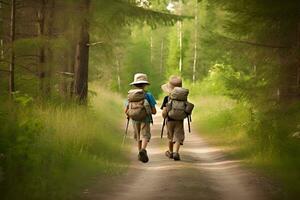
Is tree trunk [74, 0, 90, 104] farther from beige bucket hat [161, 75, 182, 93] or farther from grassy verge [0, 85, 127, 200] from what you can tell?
beige bucket hat [161, 75, 182, 93]

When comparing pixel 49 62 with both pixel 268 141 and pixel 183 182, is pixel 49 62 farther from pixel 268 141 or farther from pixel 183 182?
pixel 183 182

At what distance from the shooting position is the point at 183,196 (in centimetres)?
870

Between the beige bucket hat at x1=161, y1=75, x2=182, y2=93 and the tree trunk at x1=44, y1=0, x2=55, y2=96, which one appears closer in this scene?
the beige bucket hat at x1=161, y1=75, x2=182, y2=93

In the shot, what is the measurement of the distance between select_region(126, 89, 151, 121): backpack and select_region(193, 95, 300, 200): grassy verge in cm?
262

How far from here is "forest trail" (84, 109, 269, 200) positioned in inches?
352

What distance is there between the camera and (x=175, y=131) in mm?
13500

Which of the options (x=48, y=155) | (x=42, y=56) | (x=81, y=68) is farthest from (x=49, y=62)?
(x=48, y=155)

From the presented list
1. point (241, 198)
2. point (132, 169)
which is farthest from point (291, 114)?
point (241, 198)

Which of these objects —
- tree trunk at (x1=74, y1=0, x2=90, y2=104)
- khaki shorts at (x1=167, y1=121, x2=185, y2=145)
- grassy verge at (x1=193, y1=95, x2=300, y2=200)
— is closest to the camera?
grassy verge at (x1=193, y1=95, x2=300, y2=200)

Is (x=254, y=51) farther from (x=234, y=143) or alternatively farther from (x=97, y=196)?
(x=97, y=196)

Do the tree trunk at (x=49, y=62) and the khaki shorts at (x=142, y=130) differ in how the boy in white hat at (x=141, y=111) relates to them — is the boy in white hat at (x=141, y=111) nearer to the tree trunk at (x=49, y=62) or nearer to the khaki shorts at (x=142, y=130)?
the khaki shorts at (x=142, y=130)

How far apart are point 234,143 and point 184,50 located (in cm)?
4539

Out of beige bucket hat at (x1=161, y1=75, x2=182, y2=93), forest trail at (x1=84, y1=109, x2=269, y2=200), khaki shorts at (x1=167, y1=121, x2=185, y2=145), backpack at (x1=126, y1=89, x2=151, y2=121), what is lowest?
forest trail at (x1=84, y1=109, x2=269, y2=200)

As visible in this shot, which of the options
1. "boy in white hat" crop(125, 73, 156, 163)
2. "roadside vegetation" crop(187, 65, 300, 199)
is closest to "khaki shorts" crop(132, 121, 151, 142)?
"boy in white hat" crop(125, 73, 156, 163)
